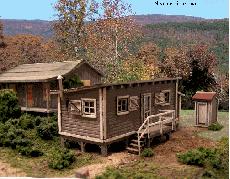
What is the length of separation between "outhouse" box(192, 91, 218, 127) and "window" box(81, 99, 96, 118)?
29.9 feet

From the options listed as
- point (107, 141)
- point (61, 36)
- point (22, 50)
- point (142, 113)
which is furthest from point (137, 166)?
point (22, 50)

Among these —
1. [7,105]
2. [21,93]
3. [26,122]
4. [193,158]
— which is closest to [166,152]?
[193,158]

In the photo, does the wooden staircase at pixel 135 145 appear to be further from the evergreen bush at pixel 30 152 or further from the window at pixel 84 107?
the evergreen bush at pixel 30 152

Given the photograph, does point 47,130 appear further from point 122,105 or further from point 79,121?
point 122,105

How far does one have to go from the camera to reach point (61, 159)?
11852 mm

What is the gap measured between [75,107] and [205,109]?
10.1 meters

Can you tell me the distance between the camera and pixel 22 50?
4047cm

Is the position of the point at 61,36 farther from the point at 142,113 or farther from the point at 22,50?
the point at 142,113

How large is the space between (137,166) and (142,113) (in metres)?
4.34

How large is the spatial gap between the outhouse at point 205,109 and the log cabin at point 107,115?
4.58 meters

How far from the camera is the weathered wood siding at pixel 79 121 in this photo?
43.2 feet

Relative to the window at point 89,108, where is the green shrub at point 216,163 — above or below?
below

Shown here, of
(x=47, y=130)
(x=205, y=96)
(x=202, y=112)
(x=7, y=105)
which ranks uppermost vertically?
(x=205, y=96)

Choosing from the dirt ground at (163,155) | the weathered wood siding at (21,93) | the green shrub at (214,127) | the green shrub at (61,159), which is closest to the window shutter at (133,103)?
the dirt ground at (163,155)
